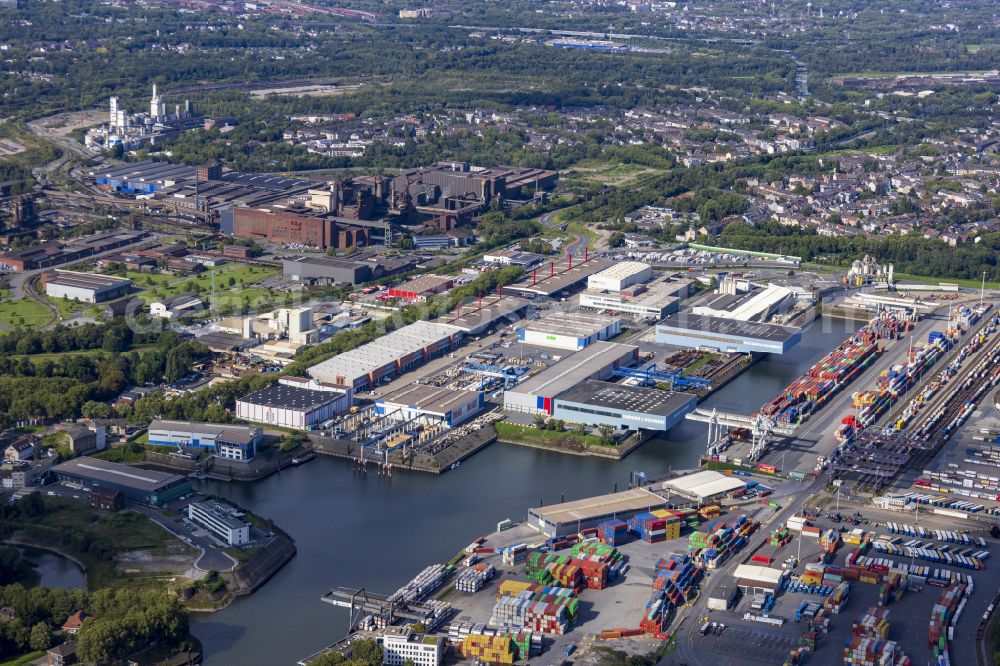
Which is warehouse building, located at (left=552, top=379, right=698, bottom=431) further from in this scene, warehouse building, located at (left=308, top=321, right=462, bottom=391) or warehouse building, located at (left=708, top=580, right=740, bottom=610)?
warehouse building, located at (left=708, top=580, right=740, bottom=610)

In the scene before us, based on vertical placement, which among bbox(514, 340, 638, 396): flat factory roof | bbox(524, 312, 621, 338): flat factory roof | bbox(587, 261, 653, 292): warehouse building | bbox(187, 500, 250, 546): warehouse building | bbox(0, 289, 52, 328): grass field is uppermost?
bbox(587, 261, 653, 292): warehouse building

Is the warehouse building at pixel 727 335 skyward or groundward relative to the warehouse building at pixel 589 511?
skyward

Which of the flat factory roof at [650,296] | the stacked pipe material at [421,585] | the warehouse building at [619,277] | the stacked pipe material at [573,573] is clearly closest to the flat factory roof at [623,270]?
the warehouse building at [619,277]

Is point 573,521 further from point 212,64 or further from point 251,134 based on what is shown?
point 212,64

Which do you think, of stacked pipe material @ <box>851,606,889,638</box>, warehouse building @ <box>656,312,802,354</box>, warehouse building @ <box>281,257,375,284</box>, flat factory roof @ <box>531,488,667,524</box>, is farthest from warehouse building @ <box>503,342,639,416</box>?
stacked pipe material @ <box>851,606,889,638</box>

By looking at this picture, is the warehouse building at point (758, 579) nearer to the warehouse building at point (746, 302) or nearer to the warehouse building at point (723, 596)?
the warehouse building at point (723, 596)

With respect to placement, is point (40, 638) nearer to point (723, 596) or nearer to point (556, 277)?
point (723, 596)
